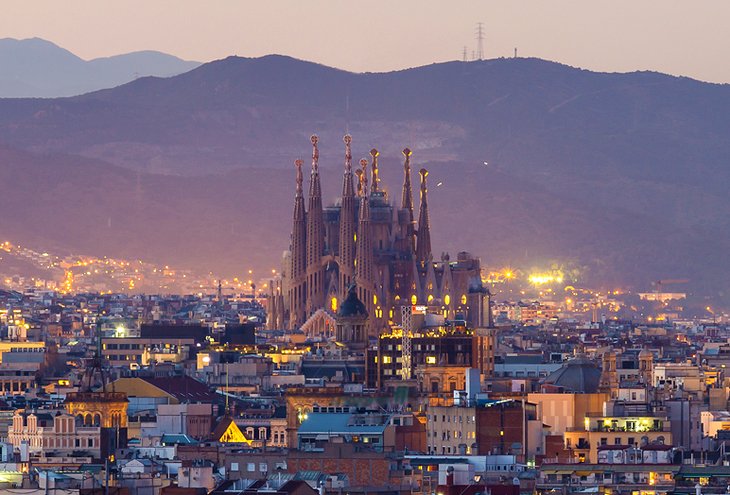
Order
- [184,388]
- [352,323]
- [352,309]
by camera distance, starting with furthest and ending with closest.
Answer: [352,309]
[352,323]
[184,388]

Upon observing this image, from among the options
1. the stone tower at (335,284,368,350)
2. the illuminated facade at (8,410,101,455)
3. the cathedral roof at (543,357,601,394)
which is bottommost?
the illuminated facade at (8,410,101,455)

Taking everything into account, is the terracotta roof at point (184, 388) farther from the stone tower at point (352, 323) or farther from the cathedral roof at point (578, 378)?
the stone tower at point (352, 323)

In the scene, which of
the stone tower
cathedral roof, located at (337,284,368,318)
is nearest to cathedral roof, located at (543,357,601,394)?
the stone tower

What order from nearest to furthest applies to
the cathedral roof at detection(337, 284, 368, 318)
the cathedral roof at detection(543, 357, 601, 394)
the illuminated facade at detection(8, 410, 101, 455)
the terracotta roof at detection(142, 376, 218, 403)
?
the illuminated facade at detection(8, 410, 101, 455), the cathedral roof at detection(543, 357, 601, 394), the terracotta roof at detection(142, 376, 218, 403), the cathedral roof at detection(337, 284, 368, 318)

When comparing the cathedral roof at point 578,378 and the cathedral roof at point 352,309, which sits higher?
the cathedral roof at point 352,309

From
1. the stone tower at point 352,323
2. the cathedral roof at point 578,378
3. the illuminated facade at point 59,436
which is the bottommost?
the illuminated facade at point 59,436

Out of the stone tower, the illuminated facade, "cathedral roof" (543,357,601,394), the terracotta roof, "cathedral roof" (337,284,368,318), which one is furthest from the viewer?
"cathedral roof" (337,284,368,318)

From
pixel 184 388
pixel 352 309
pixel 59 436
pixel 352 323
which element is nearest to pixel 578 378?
pixel 184 388

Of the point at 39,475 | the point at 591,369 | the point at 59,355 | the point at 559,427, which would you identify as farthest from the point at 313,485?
the point at 59,355

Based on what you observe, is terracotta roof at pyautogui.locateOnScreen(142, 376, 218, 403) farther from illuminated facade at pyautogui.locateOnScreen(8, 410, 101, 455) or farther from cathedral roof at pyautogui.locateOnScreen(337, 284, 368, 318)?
cathedral roof at pyautogui.locateOnScreen(337, 284, 368, 318)

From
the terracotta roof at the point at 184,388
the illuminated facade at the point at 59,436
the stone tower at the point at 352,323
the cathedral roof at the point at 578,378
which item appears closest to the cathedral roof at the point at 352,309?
the stone tower at the point at 352,323

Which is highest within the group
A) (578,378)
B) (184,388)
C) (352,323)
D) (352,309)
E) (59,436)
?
(352,309)

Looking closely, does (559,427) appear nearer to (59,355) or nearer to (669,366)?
(669,366)

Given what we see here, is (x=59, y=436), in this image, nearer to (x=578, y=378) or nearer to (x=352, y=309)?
(x=578, y=378)
